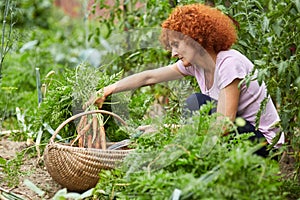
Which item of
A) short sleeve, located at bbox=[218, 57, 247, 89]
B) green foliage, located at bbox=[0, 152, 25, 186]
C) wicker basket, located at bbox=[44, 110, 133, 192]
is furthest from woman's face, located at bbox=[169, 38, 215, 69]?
green foliage, located at bbox=[0, 152, 25, 186]

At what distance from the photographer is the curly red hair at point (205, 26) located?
2.94 metres

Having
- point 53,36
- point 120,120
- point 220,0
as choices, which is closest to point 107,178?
point 120,120

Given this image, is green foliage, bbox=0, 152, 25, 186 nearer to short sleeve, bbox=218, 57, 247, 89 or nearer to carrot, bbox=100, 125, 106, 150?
carrot, bbox=100, 125, 106, 150

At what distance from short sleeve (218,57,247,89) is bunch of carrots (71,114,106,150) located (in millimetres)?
644

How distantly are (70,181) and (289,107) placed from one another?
111cm

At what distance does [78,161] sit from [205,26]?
0.89 m

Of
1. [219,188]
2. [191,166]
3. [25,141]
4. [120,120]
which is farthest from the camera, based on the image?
[25,141]

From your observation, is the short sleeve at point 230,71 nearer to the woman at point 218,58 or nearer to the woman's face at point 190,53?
the woman at point 218,58

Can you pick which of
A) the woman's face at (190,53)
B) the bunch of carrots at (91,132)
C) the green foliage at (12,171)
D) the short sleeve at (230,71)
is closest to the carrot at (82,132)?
the bunch of carrots at (91,132)

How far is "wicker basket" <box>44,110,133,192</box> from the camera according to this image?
290cm

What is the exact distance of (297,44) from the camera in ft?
8.00

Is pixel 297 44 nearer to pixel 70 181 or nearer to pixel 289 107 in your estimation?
pixel 289 107

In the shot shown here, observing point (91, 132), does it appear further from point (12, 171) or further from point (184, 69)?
point (184, 69)

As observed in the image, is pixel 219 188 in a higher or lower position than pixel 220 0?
lower
